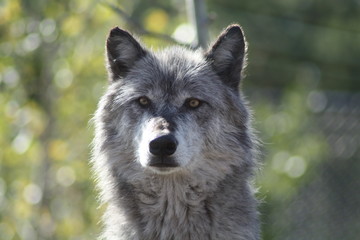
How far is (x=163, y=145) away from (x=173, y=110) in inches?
16.7

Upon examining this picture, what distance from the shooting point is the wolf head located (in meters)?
5.45

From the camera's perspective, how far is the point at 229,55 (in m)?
6.05

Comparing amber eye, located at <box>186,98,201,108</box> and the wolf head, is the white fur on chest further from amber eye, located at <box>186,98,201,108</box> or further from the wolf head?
amber eye, located at <box>186,98,201,108</box>

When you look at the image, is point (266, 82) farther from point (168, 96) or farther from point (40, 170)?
point (168, 96)

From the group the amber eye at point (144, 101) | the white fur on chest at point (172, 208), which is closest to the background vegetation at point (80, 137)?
the amber eye at point (144, 101)

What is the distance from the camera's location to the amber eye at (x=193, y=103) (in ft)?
18.9

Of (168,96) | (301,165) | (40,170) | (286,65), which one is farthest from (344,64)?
(168,96)

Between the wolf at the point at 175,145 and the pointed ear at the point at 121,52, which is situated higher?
the pointed ear at the point at 121,52

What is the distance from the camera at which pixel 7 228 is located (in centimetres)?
976

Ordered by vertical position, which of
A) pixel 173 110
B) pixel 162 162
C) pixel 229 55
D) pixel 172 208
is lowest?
pixel 172 208

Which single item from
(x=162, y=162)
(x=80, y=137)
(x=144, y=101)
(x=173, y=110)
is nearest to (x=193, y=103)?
(x=173, y=110)

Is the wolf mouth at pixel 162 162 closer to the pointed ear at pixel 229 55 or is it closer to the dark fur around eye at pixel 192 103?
the dark fur around eye at pixel 192 103

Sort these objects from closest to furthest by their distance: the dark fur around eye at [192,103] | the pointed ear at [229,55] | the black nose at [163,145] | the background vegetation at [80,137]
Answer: the black nose at [163,145] → the dark fur around eye at [192,103] → the pointed ear at [229,55] → the background vegetation at [80,137]

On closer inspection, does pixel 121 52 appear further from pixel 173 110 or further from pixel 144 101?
pixel 173 110
